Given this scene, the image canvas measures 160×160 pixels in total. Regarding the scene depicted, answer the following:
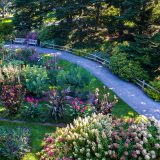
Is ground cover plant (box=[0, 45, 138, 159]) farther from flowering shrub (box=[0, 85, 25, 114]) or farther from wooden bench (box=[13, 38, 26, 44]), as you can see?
wooden bench (box=[13, 38, 26, 44])

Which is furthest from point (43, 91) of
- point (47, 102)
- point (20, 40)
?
point (20, 40)

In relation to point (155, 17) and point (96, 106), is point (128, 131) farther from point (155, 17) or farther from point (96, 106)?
point (155, 17)

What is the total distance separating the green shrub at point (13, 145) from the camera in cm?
1193

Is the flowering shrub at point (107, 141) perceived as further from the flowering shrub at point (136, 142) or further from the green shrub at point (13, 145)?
the green shrub at point (13, 145)

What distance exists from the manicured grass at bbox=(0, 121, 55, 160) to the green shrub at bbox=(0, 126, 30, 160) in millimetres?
286

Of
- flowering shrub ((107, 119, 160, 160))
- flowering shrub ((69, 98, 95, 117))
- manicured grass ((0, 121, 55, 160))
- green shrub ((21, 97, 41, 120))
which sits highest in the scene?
flowering shrub ((107, 119, 160, 160))

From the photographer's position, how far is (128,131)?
10.9 meters

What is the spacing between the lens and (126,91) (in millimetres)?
19922

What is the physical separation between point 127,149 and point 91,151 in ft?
4.10

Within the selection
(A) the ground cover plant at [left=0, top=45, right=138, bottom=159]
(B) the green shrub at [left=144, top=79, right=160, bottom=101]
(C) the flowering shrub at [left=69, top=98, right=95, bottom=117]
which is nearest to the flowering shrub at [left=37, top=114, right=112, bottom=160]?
(A) the ground cover plant at [left=0, top=45, right=138, bottom=159]

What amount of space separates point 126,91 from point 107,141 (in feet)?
32.2

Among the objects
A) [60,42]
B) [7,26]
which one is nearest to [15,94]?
[60,42]

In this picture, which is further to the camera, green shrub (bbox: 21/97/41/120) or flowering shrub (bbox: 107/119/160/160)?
green shrub (bbox: 21/97/41/120)

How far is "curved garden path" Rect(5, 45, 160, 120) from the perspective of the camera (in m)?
17.1
